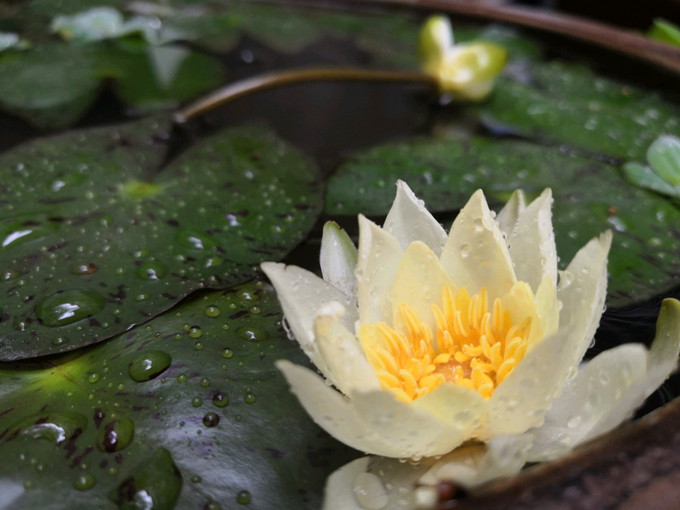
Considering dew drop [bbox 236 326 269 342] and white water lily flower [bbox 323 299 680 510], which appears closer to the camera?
white water lily flower [bbox 323 299 680 510]

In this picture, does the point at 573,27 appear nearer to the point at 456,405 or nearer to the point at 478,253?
the point at 478,253

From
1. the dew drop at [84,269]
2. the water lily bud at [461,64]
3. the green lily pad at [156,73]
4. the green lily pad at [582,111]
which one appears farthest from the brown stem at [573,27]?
the dew drop at [84,269]

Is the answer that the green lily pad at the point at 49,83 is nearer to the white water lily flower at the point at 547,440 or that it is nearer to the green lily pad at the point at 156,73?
the green lily pad at the point at 156,73

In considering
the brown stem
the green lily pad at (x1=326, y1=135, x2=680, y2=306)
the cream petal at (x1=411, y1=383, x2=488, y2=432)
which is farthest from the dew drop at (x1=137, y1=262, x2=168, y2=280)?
the brown stem

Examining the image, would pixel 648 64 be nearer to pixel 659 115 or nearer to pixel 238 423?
pixel 659 115

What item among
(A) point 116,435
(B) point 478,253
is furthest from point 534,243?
(A) point 116,435

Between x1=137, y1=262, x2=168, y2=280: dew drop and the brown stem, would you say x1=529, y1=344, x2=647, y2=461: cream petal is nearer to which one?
x1=137, y1=262, x2=168, y2=280: dew drop

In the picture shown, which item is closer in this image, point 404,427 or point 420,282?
point 404,427
